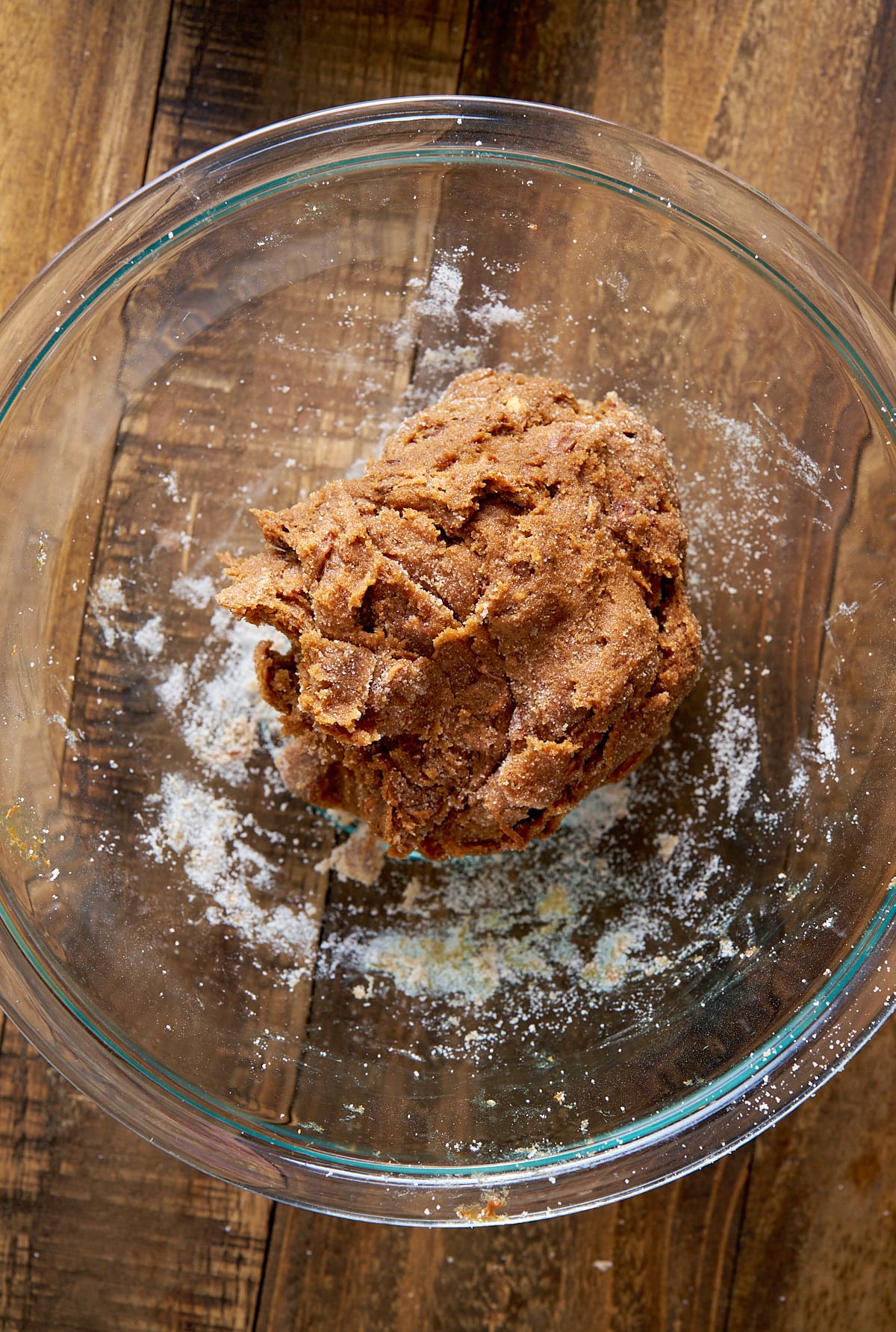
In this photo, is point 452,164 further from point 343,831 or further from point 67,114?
point 343,831

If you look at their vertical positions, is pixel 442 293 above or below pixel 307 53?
below

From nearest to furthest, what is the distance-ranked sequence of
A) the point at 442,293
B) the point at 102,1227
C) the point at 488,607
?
the point at 488,607 → the point at 442,293 → the point at 102,1227

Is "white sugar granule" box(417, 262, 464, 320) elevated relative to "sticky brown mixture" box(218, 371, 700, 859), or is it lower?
elevated

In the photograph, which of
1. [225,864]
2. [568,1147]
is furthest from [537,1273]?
[225,864]

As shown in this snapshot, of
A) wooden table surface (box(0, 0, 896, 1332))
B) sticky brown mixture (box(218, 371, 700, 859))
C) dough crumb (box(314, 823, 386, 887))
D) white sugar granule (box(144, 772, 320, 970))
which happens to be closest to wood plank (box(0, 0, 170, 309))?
wooden table surface (box(0, 0, 896, 1332))

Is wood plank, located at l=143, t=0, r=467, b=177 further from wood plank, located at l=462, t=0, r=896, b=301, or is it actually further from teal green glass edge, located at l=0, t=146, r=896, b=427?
teal green glass edge, located at l=0, t=146, r=896, b=427

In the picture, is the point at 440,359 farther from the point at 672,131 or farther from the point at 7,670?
the point at 7,670

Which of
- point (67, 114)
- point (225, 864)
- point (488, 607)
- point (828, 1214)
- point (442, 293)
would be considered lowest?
point (828, 1214)
